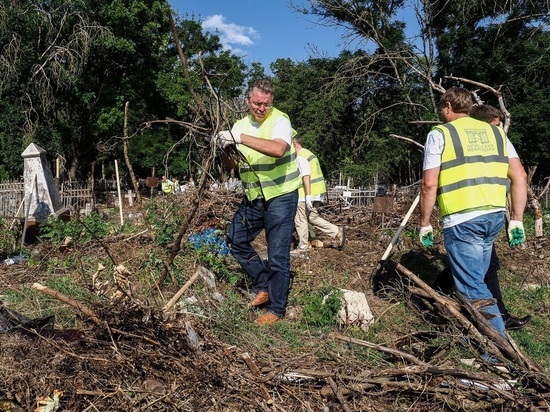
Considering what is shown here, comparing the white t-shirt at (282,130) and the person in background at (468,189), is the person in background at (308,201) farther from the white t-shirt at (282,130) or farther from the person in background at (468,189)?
the person in background at (468,189)

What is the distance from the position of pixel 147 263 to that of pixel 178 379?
2.74 meters

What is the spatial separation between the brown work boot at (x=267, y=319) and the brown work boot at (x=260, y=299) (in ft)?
0.68

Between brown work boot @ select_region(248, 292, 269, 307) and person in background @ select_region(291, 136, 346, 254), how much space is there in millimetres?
2348

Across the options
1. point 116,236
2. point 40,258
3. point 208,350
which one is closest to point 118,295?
point 208,350

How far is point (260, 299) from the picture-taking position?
4.23m

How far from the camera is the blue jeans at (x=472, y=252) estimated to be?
3420 mm

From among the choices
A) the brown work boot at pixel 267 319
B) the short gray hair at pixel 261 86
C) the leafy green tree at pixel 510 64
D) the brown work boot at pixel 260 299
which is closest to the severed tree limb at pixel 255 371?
the brown work boot at pixel 267 319

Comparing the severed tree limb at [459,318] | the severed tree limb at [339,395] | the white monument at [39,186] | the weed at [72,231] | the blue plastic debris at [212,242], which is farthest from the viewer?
the white monument at [39,186]

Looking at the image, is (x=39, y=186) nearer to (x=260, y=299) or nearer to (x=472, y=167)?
(x=260, y=299)

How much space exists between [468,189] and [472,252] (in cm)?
42

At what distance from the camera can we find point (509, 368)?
2619 millimetres

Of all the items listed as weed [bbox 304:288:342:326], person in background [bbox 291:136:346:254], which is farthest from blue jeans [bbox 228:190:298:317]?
person in background [bbox 291:136:346:254]

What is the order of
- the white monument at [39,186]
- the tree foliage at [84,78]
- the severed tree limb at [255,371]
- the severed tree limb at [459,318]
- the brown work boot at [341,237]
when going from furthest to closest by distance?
the tree foliage at [84,78] < the white monument at [39,186] < the brown work boot at [341,237] < the severed tree limb at [459,318] < the severed tree limb at [255,371]

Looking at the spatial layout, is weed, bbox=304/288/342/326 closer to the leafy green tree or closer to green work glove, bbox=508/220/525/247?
green work glove, bbox=508/220/525/247
